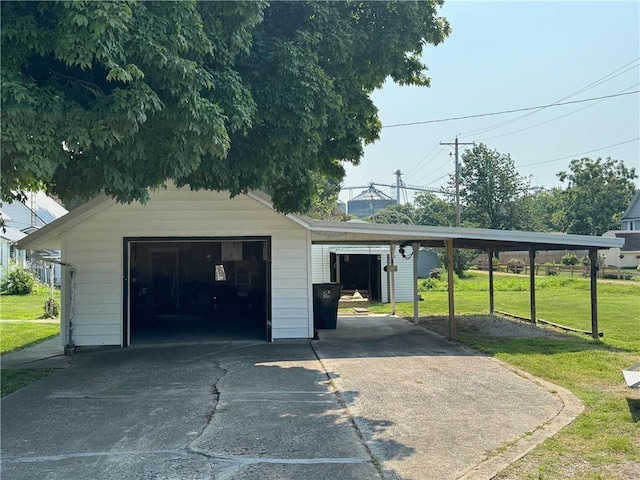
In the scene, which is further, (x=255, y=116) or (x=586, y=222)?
(x=586, y=222)

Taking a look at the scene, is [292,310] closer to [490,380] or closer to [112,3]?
[490,380]

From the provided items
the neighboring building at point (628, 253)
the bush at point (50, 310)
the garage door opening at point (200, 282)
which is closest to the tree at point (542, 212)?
the neighboring building at point (628, 253)

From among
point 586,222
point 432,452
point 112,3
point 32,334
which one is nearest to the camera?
point 112,3

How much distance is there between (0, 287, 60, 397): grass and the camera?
8.24 metres

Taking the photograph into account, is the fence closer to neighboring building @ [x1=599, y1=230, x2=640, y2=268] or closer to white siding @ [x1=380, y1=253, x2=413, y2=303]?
neighboring building @ [x1=599, y1=230, x2=640, y2=268]

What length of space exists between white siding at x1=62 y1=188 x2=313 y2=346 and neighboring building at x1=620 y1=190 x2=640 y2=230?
50155mm

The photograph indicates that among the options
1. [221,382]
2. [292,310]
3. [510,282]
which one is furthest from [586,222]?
[221,382]

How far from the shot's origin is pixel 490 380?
25.4 feet

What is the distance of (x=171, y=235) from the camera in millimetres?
11477

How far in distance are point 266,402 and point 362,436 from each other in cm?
169

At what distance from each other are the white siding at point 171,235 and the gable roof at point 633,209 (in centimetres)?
5025

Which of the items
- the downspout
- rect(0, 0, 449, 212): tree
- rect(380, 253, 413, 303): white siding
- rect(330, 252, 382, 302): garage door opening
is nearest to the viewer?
rect(0, 0, 449, 212): tree

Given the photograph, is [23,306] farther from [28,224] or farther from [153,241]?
[28,224]

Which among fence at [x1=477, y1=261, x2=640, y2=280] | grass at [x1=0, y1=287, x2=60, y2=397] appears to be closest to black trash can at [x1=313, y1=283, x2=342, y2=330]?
grass at [x1=0, y1=287, x2=60, y2=397]
